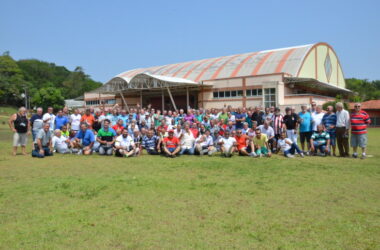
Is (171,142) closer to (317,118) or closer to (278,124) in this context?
(278,124)

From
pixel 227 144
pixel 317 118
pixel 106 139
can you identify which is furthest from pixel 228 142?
pixel 106 139

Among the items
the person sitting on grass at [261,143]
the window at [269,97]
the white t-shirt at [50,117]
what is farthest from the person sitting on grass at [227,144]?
the window at [269,97]

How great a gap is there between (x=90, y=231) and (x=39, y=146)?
25.7ft

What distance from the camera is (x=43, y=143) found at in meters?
10.8

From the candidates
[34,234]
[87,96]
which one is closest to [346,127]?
[34,234]

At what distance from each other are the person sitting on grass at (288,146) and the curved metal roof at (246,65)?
79.5 feet

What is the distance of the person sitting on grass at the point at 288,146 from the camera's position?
1038 cm

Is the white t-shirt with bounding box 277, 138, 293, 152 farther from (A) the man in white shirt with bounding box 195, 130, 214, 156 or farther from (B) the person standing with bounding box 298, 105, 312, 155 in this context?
(A) the man in white shirt with bounding box 195, 130, 214, 156

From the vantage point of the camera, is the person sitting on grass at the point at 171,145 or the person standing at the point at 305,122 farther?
the person standing at the point at 305,122

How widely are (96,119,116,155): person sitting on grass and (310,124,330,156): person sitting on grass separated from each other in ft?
23.8

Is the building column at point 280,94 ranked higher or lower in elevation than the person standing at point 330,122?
higher

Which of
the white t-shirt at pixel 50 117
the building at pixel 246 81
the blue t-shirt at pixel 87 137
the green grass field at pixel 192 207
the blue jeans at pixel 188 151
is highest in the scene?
the building at pixel 246 81

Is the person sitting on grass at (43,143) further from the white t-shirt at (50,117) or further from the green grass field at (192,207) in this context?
Result: the green grass field at (192,207)

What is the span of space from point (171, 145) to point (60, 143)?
4.50 meters
